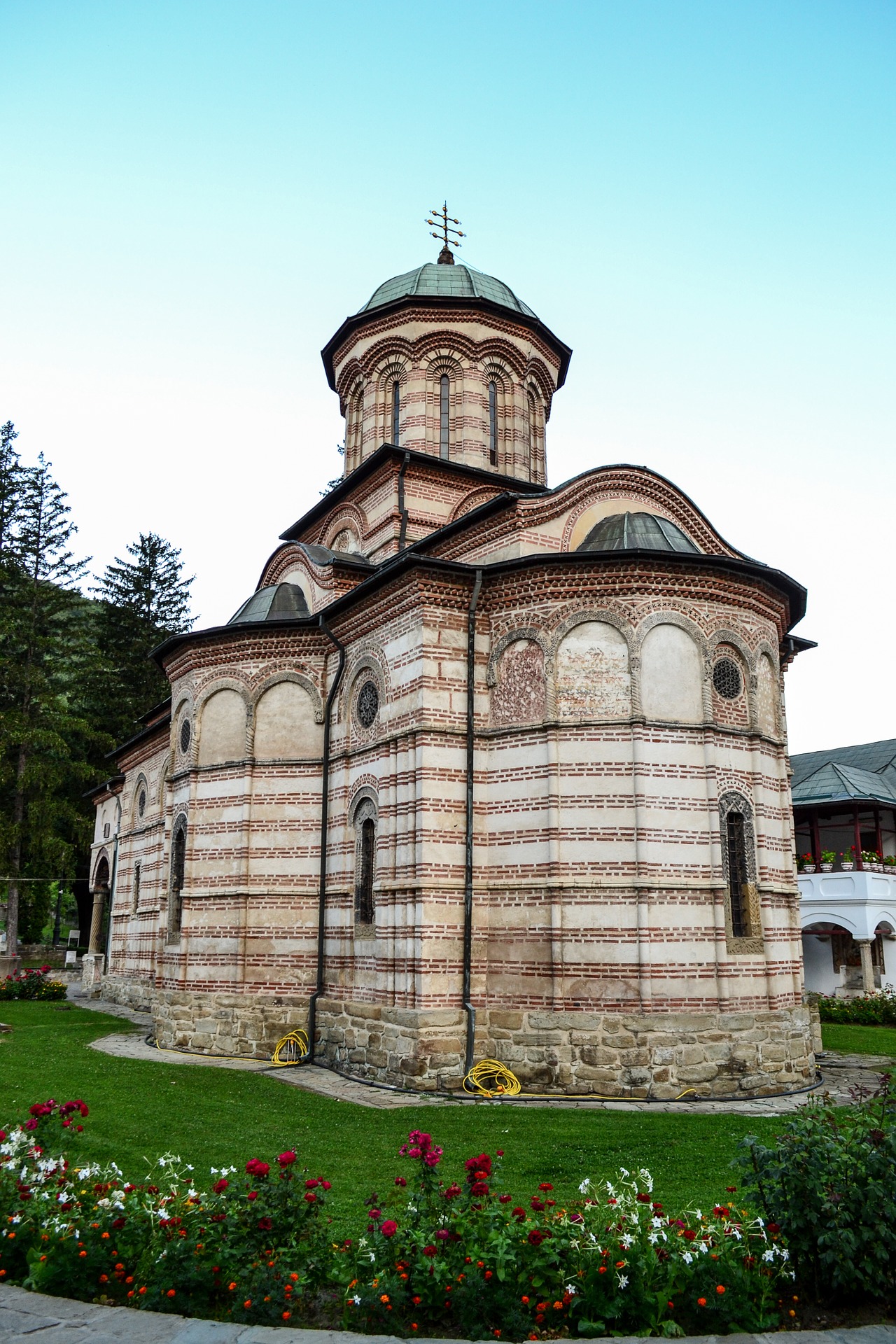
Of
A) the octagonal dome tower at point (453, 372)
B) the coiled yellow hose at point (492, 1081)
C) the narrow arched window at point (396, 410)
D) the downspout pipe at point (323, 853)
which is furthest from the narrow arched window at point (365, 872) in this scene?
the narrow arched window at point (396, 410)

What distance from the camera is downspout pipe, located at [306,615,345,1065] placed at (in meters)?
12.5

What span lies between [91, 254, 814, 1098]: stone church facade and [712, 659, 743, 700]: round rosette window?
0.09 ft

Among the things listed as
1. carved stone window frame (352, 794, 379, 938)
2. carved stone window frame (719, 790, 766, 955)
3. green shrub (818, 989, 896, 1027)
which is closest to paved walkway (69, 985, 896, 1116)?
carved stone window frame (719, 790, 766, 955)

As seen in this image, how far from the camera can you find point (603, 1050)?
394 inches

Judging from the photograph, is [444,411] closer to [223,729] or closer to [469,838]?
[223,729]

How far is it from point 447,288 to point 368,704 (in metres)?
8.25

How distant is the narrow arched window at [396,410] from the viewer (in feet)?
53.7

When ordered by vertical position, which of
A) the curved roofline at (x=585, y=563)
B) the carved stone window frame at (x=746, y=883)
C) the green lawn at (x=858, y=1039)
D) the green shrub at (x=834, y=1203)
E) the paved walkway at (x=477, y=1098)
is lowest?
the green lawn at (x=858, y=1039)

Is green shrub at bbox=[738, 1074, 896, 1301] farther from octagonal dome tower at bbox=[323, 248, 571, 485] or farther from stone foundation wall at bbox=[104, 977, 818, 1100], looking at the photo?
octagonal dome tower at bbox=[323, 248, 571, 485]

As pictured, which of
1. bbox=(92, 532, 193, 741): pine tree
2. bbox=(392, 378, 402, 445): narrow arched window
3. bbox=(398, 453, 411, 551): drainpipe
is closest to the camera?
bbox=(398, 453, 411, 551): drainpipe

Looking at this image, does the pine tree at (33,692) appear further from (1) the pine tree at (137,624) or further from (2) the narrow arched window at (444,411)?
(2) the narrow arched window at (444,411)

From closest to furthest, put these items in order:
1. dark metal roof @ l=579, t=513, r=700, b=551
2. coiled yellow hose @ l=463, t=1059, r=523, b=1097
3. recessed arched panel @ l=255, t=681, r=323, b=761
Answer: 1. coiled yellow hose @ l=463, t=1059, r=523, b=1097
2. dark metal roof @ l=579, t=513, r=700, b=551
3. recessed arched panel @ l=255, t=681, r=323, b=761

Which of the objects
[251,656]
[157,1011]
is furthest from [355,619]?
[157,1011]

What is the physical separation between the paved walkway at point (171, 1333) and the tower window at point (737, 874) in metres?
7.13
